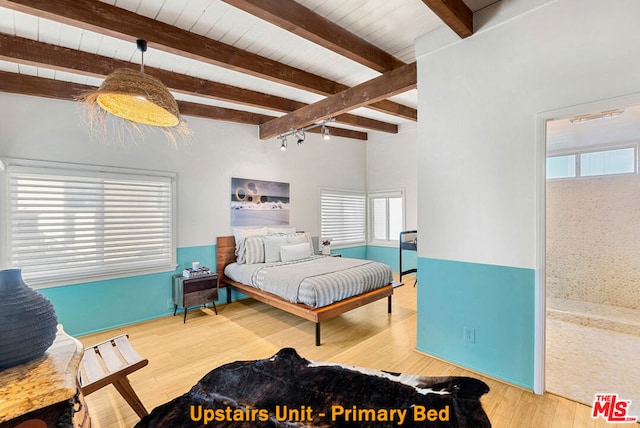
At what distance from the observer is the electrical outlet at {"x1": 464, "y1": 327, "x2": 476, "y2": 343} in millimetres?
2521

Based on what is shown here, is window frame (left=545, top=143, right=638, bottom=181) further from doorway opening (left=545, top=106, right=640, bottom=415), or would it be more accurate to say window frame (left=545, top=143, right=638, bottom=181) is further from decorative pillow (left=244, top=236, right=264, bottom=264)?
decorative pillow (left=244, top=236, right=264, bottom=264)

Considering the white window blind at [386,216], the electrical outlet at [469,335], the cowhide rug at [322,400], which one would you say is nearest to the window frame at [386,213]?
the white window blind at [386,216]

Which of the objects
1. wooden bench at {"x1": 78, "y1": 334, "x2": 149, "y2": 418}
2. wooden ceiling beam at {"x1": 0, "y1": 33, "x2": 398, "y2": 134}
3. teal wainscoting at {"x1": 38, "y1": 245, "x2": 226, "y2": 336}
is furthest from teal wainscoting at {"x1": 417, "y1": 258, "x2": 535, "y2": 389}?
teal wainscoting at {"x1": 38, "y1": 245, "x2": 226, "y2": 336}

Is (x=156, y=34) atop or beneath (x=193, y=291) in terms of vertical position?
atop

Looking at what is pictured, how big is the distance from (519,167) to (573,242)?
127 inches

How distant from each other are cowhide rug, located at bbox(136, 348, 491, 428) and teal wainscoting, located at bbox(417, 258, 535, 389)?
0.25 meters

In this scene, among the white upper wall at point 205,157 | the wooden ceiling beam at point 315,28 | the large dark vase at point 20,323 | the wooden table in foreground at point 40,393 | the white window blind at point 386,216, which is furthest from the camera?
the white window blind at point 386,216

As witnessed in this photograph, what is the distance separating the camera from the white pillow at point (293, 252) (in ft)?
15.1

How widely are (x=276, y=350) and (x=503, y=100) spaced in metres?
3.02

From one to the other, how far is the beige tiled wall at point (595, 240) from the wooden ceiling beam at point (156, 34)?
425 cm

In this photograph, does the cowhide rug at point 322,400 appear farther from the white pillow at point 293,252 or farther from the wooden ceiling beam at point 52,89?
the wooden ceiling beam at point 52,89

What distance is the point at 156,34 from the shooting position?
239 cm

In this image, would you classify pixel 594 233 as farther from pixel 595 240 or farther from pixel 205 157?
pixel 205 157

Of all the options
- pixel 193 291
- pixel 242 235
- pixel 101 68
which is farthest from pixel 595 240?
pixel 101 68
